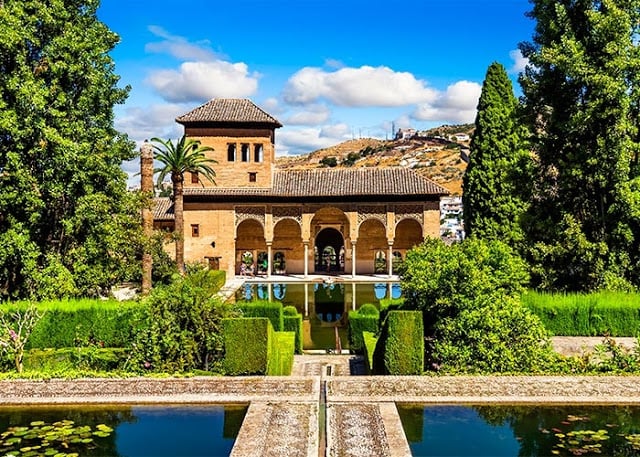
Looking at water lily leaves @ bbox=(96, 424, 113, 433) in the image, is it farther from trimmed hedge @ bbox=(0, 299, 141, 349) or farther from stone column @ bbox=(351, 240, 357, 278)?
stone column @ bbox=(351, 240, 357, 278)

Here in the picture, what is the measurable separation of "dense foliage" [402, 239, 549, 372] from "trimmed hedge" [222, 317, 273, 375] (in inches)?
114

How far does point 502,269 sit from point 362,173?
986 inches

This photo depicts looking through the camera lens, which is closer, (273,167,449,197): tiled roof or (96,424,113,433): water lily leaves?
(96,424,113,433): water lily leaves

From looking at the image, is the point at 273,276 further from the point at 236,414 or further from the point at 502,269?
the point at 236,414

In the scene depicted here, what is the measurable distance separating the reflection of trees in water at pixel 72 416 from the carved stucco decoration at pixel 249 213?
2639cm

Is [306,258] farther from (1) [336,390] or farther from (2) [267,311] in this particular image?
(1) [336,390]

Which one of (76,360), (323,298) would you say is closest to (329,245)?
(323,298)

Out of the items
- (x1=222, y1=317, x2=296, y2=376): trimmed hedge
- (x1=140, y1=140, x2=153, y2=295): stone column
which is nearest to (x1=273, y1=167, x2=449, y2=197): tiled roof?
(x1=140, y1=140, x2=153, y2=295): stone column

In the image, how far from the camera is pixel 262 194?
33.8 meters

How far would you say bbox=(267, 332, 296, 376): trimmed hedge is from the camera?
10306 mm

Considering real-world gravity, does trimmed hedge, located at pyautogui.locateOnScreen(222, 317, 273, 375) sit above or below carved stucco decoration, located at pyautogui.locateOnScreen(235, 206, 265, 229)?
below

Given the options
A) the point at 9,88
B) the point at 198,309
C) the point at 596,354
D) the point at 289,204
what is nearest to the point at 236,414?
the point at 198,309

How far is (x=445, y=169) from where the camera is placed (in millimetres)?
80938

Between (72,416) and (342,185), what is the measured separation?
27.9 metres
